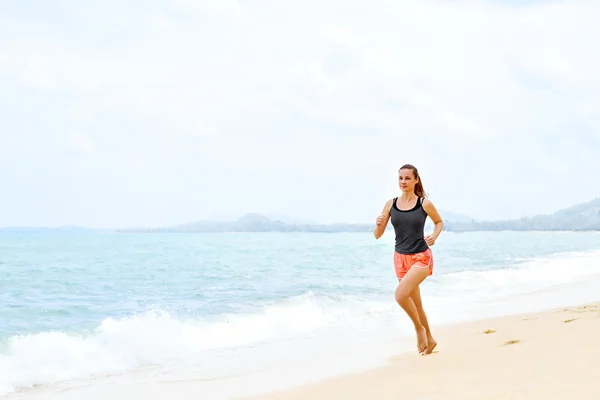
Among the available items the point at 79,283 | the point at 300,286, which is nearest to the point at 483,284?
the point at 300,286

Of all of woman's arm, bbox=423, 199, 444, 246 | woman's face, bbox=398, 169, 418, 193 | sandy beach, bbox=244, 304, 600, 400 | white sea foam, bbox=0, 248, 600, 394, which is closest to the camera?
sandy beach, bbox=244, 304, 600, 400

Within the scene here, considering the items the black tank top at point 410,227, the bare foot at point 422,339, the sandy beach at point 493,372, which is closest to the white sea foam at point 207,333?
the bare foot at point 422,339

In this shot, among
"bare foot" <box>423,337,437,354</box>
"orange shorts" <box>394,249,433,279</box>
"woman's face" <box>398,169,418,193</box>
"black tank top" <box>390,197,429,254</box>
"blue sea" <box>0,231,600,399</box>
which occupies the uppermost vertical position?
"woman's face" <box>398,169,418,193</box>

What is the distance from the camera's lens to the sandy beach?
401 centimetres

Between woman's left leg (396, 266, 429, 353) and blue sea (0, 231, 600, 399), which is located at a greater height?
woman's left leg (396, 266, 429, 353)

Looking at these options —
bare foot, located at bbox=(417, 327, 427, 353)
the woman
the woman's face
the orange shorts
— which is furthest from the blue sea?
the woman's face

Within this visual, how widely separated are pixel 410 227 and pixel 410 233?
62mm

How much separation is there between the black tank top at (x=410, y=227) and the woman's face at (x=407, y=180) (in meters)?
0.15

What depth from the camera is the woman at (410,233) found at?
20.0 feet

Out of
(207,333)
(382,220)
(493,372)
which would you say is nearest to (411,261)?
(382,220)

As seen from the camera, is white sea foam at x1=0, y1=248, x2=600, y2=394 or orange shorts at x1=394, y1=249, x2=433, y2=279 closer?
orange shorts at x1=394, y1=249, x2=433, y2=279

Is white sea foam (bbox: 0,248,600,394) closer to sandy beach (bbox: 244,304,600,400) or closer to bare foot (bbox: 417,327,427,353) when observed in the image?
bare foot (bbox: 417,327,427,353)

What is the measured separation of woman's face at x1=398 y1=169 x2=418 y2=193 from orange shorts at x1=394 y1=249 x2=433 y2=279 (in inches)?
25.1

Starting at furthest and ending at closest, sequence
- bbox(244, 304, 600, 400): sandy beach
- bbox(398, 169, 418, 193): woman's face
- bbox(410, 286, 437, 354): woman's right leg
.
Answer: bbox(410, 286, 437, 354): woman's right leg, bbox(398, 169, 418, 193): woman's face, bbox(244, 304, 600, 400): sandy beach
